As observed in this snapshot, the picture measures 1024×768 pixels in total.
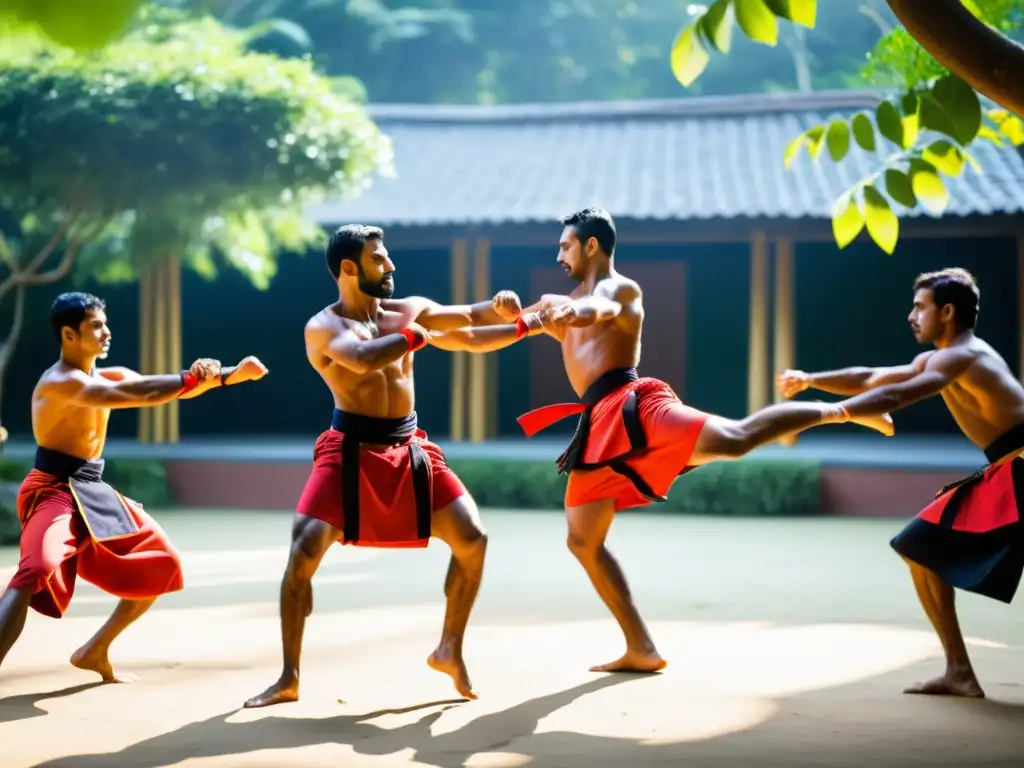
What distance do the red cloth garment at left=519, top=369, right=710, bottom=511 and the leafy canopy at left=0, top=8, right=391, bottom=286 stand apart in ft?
23.8

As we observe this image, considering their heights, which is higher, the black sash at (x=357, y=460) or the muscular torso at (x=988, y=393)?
the muscular torso at (x=988, y=393)

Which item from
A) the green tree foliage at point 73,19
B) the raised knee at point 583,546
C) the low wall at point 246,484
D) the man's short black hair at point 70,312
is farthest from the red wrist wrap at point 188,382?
the low wall at point 246,484

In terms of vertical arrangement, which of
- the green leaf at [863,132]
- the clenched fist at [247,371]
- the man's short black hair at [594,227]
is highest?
the green leaf at [863,132]

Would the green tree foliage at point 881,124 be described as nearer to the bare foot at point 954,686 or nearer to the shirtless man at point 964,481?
the shirtless man at point 964,481

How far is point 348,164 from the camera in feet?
38.4

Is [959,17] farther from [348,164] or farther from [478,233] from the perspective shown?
[478,233]

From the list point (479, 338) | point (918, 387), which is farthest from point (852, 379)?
point (479, 338)

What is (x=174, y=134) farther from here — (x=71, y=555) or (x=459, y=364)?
(x=71, y=555)

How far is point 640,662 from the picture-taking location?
4727mm

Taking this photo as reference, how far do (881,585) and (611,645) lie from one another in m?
2.55

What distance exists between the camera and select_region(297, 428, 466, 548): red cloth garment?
419 cm

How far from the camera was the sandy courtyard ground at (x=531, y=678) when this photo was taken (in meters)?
3.62

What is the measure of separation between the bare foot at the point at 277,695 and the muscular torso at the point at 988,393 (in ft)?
7.89

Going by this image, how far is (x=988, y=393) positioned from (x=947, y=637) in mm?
860
